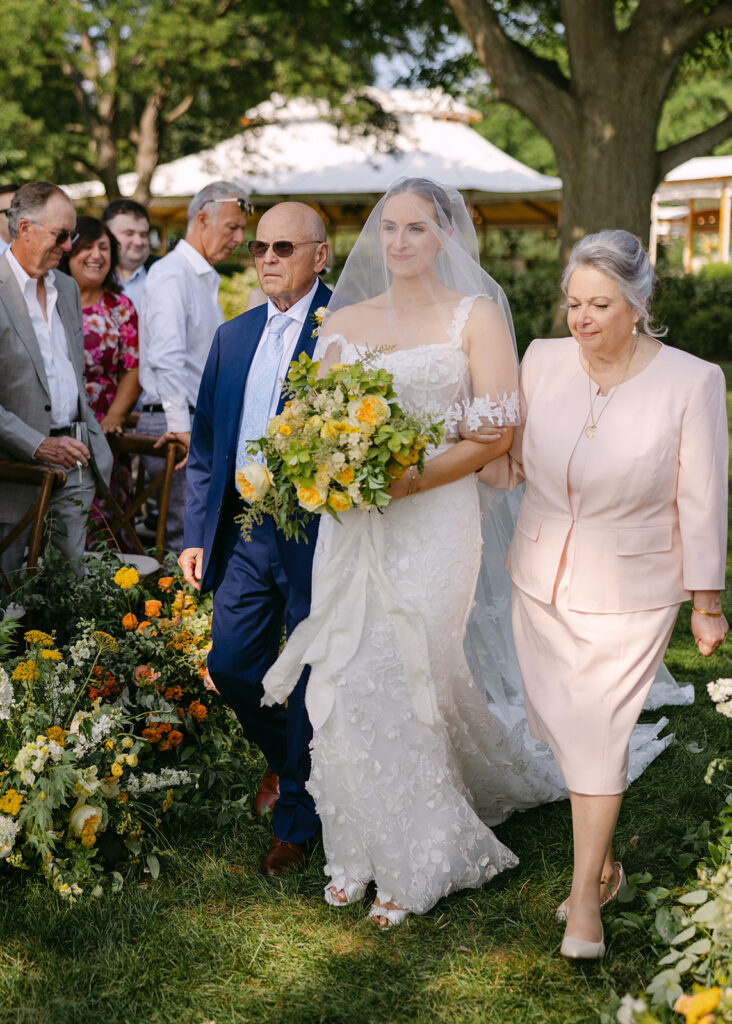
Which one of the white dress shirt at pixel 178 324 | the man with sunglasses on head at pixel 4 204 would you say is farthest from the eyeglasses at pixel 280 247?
the man with sunglasses on head at pixel 4 204

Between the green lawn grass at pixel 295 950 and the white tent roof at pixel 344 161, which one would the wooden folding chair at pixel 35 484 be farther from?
the white tent roof at pixel 344 161

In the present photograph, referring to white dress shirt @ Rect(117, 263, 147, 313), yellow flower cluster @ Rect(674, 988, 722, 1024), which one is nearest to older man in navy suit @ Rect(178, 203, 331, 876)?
yellow flower cluster @ Rect(674, 988, 722, 1024)

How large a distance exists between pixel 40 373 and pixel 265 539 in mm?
1835

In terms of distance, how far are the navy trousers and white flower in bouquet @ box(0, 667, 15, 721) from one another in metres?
0.73

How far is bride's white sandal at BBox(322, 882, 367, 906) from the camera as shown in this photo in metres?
3.66

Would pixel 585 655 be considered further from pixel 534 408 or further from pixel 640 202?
pixel 640 202

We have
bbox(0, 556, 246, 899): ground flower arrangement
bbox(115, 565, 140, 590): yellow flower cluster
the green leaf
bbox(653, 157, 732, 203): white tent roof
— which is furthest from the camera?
bbox(653, 157, 732, 203): white tent roof

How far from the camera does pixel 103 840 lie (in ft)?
12.5

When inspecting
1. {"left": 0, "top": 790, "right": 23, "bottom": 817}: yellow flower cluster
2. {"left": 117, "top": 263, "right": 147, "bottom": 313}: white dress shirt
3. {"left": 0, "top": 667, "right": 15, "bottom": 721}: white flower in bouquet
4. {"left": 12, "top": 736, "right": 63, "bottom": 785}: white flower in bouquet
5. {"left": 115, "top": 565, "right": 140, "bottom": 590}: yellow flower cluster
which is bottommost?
{"left": 0, "top": 790, "right": 23, "bottom": 817}: yellow flower cluster

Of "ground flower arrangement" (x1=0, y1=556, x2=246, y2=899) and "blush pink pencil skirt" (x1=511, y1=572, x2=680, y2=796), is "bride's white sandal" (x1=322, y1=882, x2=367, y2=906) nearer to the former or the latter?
"ground flower arrangement" (x1=0, y1=556, x2=246, y2=899)

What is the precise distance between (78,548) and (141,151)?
17.3 meters

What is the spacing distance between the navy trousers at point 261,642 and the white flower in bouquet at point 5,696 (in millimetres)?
733

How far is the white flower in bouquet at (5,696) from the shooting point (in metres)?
3.59

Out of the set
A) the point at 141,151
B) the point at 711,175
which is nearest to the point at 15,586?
the point at 141,151
